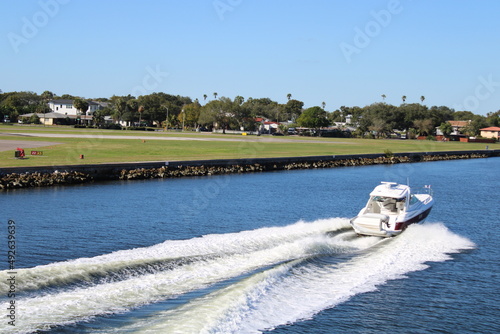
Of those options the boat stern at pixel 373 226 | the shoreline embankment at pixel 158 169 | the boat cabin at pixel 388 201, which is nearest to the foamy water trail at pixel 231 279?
the boat stern at pixel 373 226

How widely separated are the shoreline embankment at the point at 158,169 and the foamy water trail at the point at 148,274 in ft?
84.5

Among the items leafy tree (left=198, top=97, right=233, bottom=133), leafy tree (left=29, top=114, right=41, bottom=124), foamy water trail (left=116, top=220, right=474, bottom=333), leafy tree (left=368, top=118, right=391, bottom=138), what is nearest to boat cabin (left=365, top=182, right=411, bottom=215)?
foamy water trail (left=116, top=220, right=474, bottom=333)

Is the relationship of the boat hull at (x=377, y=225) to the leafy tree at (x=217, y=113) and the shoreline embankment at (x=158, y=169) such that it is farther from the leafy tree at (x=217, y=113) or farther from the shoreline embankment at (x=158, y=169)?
the leafy tree at (x=217, y=113)

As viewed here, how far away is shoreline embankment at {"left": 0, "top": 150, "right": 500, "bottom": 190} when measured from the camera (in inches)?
1861

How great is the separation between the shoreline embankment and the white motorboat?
2929 centimetres

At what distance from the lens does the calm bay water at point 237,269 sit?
17.1 meters

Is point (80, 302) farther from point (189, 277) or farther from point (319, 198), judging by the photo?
point (319, 198)

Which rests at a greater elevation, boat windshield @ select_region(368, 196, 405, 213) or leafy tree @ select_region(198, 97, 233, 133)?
leafy tree @ select_region(198, 97, 233, 133)

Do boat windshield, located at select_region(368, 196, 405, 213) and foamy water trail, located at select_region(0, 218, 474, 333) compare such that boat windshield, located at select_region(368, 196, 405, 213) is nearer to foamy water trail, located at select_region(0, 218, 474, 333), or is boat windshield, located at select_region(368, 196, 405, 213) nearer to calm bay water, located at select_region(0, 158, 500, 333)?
calm bay water, located at select_region(0, 158, 500, 333)

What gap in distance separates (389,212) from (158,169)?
104 feet

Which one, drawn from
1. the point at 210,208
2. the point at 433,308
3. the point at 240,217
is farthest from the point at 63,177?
the point at 433,308

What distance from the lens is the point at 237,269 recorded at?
22.0 m

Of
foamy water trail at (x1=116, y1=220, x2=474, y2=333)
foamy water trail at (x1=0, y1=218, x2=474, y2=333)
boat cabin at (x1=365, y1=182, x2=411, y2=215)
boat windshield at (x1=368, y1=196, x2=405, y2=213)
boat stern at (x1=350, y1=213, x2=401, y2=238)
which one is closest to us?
foamy water trail at (x1=116, y1=220, x2=474, y2=333)

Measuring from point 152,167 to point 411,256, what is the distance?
3721cm
